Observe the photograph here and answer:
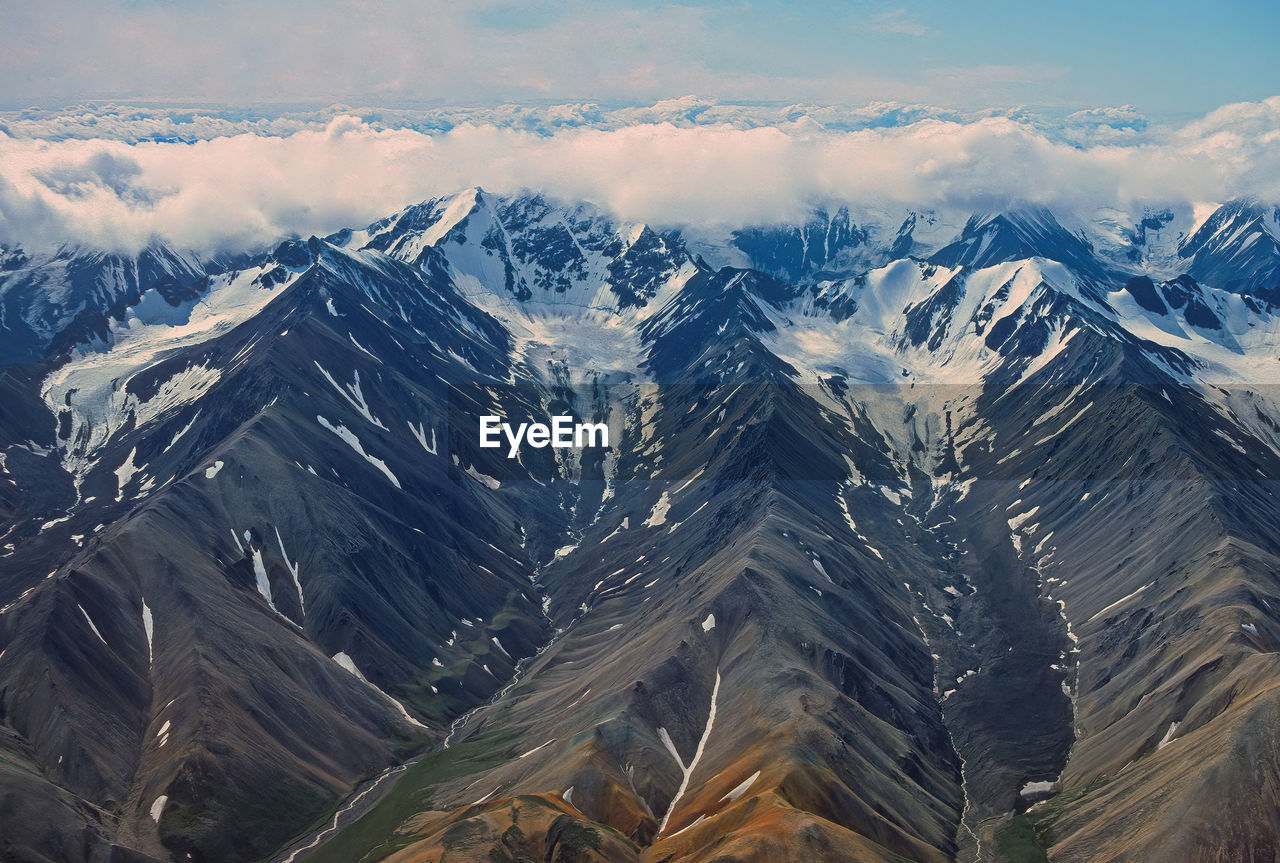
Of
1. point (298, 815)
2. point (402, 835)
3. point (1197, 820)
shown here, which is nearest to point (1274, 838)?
point (1197, 820)

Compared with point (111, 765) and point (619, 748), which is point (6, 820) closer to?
point (111, 765)

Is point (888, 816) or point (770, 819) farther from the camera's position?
point (888, 816)

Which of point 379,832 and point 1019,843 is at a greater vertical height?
point 1019,843

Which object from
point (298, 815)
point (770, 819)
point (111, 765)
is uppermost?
point (770, 819)

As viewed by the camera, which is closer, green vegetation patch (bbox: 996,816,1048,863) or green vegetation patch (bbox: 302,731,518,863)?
green vegetation patch (bbox: 302,731,518,863)

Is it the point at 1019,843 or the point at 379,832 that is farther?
the point at 379,832

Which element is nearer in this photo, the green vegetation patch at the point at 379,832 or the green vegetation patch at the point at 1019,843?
the green vegetation patch at the point at 379,832

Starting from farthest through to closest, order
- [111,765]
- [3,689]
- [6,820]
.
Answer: [3,689]
[111,765]
[6,820]

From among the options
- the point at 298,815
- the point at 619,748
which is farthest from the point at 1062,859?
the point at 298,815

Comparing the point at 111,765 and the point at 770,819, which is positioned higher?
the point at 770,819

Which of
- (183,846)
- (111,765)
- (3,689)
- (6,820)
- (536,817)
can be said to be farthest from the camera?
(3,689)
